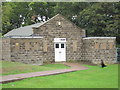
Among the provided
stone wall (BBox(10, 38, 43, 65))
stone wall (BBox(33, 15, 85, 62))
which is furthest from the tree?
stone wall (BBox(10, 38, 43, 65))

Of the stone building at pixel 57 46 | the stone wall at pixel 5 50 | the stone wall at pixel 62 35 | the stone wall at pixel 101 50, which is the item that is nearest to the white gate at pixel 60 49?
the stone building at pixel 57 46

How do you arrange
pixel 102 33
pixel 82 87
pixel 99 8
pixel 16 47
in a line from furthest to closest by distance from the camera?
pixel 102 33
pixel 99 8
pixel 16 47
pixel 82 87

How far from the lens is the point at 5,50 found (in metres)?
27.0

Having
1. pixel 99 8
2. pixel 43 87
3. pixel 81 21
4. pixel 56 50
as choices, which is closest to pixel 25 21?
pixel 81 21

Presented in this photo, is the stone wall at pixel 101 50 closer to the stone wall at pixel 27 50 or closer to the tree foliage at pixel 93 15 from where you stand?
the tree foliage at pixel 93 15

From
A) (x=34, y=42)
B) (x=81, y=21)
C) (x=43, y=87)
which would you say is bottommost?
(x=43, y=87)

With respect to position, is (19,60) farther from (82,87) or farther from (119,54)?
(82,87)

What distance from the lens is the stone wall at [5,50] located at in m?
26.2

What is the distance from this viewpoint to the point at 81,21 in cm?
3803

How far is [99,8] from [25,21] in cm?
2306

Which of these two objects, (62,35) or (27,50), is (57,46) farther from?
(27,50)

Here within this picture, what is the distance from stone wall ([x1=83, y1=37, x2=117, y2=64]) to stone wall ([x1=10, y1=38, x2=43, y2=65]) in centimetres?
508

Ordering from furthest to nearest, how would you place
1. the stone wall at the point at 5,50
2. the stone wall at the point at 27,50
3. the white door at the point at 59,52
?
the white door at the point at 59,52 < the stone wall at the point at 5,50 < the stone wall at the point at 27,50

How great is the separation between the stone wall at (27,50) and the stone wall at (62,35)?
4.20 feet
